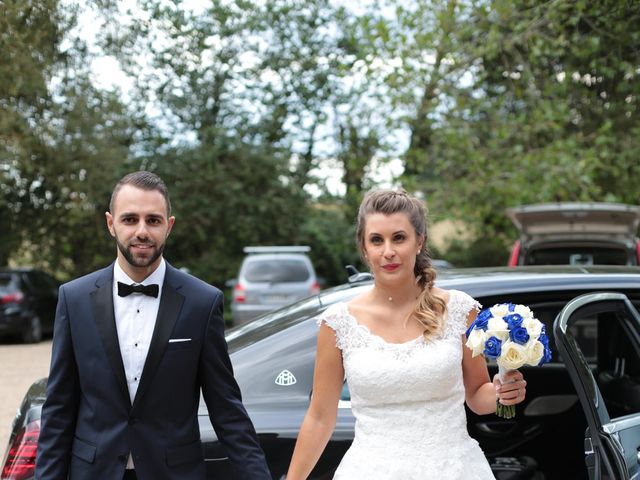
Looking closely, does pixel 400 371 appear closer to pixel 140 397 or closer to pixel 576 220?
pixel 140 397

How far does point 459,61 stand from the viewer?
1426 centimetres

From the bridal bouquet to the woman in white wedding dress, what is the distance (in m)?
0.14

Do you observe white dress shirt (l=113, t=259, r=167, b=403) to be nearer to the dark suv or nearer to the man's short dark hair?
the man's short dark hair

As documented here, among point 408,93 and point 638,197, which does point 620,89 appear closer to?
point 408,93

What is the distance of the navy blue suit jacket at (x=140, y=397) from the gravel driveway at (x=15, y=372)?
522 cm

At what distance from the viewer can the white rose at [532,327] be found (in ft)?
8.64

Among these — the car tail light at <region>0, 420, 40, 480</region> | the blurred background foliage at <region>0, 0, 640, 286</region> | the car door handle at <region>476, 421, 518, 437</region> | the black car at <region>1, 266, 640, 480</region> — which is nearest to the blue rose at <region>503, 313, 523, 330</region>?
the black car at <region>1, 266, 640, 480</region>

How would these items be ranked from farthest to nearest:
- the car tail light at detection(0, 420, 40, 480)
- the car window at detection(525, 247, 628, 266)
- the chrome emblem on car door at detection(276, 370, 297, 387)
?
the car window at detection(525, 247, 628, 266), the chrome emblem on car door at detection(276, 370, 297, 387), the car tail light at detection(0, 420, 40, 480)

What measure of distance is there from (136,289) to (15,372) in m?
11.0

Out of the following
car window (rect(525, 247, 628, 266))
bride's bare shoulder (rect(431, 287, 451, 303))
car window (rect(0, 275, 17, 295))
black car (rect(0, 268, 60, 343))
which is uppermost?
bride's bare shoulder (rect(431, 287, 451, 303))

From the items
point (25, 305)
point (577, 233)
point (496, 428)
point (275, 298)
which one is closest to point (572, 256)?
point (577, 233)

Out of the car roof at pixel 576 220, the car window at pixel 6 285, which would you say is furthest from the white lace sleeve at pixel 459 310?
the car window at pixel 6 285

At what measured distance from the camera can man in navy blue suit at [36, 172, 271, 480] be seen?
277 centimetres

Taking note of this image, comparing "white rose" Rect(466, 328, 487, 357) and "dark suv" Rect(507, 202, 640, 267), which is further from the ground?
"white rose" Rect(466, 328, 487, 357)
